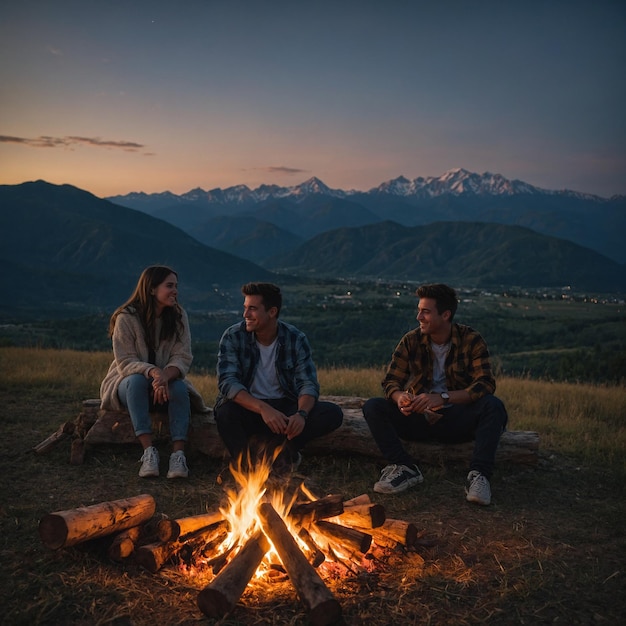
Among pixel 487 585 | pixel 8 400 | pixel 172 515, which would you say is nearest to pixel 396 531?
pixel 487 585

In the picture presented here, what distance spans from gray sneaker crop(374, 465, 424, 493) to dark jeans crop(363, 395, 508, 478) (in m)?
0.08

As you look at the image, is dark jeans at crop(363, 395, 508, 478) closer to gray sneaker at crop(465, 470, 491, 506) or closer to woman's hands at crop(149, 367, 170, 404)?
gray sneaker at crop(465, 470, 491, 506)

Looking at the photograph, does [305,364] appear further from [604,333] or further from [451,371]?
[604,333]

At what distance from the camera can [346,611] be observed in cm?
324

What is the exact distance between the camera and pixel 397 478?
17.3ft

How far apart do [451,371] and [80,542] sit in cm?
349

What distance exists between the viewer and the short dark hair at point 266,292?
529cm

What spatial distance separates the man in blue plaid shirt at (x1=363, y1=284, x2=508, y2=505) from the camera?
5.27 metres

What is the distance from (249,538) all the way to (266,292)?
2403mm

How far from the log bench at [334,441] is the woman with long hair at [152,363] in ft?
0.75

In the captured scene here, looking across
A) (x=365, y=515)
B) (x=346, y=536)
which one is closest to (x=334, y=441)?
(x=365, y=515)

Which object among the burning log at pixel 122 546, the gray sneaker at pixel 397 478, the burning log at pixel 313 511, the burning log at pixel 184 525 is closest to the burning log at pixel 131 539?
the burning log at pixel 122 546

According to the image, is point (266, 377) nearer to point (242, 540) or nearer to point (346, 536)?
point (242, 540)

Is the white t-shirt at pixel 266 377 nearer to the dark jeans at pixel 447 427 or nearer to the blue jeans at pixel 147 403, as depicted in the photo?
the blue jeans at pixel 147 403
